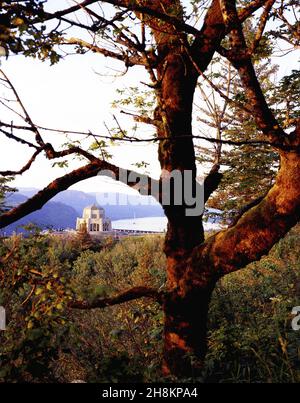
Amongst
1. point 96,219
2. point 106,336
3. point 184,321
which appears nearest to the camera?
point 184,321

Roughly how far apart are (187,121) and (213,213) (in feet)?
50.8

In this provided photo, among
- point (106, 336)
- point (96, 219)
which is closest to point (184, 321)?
point (106, 336)

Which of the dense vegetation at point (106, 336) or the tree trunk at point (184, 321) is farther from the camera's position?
the tree trunk at point (184, 321)

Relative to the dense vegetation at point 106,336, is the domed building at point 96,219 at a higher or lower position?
higher

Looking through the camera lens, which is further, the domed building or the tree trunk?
the domed building

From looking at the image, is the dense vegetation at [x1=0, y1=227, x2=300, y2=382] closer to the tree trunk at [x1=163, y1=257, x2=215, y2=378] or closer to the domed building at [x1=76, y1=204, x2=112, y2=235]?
the tree trunk at [x1=163, y1=257, x2=215, y2=378]

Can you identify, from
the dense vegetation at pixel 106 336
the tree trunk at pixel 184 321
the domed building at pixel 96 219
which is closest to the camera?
the dense vegetation at pixel 106 336

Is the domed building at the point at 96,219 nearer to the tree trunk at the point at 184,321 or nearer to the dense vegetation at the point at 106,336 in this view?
the dense vegetation at the point at 106,336

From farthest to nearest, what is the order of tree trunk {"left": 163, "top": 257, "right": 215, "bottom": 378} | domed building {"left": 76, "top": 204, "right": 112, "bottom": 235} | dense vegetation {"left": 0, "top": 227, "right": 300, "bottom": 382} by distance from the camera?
domed building {"left": 76, "top": 204, "right": 112, "bottom": 235}
tree trunk {"left": 163, "top": 257, "right": 215, "bottom": 378}
dense vegetation {"left": 0, "top": 227, "right": 300, "bottom": 382}

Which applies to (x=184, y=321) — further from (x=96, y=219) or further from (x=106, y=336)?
(x=96, y=219)

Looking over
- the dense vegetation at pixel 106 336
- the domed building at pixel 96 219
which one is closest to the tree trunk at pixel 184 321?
the dense vegetation at pixel 106 336

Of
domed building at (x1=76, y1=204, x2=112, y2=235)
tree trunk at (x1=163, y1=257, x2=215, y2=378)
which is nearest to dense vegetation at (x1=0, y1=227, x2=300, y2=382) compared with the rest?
tree trunk at (x1=163, y1=257, x2=215, y2=378)

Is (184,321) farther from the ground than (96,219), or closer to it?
closer to it
